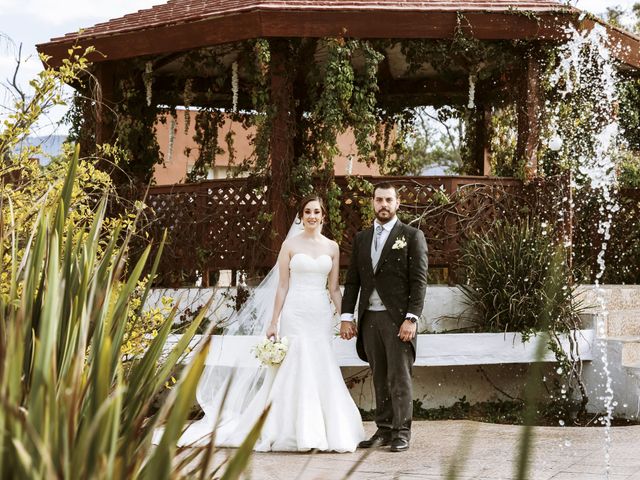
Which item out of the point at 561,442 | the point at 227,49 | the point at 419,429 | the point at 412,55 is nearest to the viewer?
the point at 561,442

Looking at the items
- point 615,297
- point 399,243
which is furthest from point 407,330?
point 615,297

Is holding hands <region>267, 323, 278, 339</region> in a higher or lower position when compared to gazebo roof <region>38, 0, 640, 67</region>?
lower

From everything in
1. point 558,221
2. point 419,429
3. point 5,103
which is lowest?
point 419,429

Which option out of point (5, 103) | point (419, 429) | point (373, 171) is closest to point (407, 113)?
point (373, 171)

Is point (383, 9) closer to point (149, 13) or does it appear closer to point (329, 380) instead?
point (149, 13)

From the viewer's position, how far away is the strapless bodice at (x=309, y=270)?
288 inches

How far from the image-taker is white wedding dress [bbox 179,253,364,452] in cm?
696

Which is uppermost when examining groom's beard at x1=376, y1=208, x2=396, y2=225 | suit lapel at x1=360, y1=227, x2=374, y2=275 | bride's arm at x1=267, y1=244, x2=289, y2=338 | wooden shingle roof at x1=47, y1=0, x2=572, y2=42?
wooden shingle roof at x1=47, y1=0, x2=572, y2=42

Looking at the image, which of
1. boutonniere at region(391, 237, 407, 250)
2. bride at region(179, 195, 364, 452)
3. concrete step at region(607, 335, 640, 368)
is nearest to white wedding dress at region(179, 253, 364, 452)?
bride at region(179, 195, 364, 452)

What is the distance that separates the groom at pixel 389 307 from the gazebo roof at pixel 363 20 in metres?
3.64

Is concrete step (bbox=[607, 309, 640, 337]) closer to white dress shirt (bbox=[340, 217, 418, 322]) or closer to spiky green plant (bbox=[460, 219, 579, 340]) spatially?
spiky green plant (bbox=[460, 219, 579, 340])

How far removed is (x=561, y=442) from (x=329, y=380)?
1798mm

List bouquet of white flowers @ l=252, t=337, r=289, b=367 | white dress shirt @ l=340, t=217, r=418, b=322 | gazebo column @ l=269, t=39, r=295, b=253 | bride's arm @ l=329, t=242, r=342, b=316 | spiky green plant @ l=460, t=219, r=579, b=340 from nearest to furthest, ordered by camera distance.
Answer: white dress shirt @ l=340, t=217, r=418, b=322
bouquet of white flowers @ l=252, t=337, r=289, b=367
bride's arm @ l=329, t=242, r=342, b=316
spiky green plant @ l=460, t=219, r=579, b=340
gazebo column @ l=269, t=39, r=295, b=253

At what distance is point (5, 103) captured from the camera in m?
5.65
